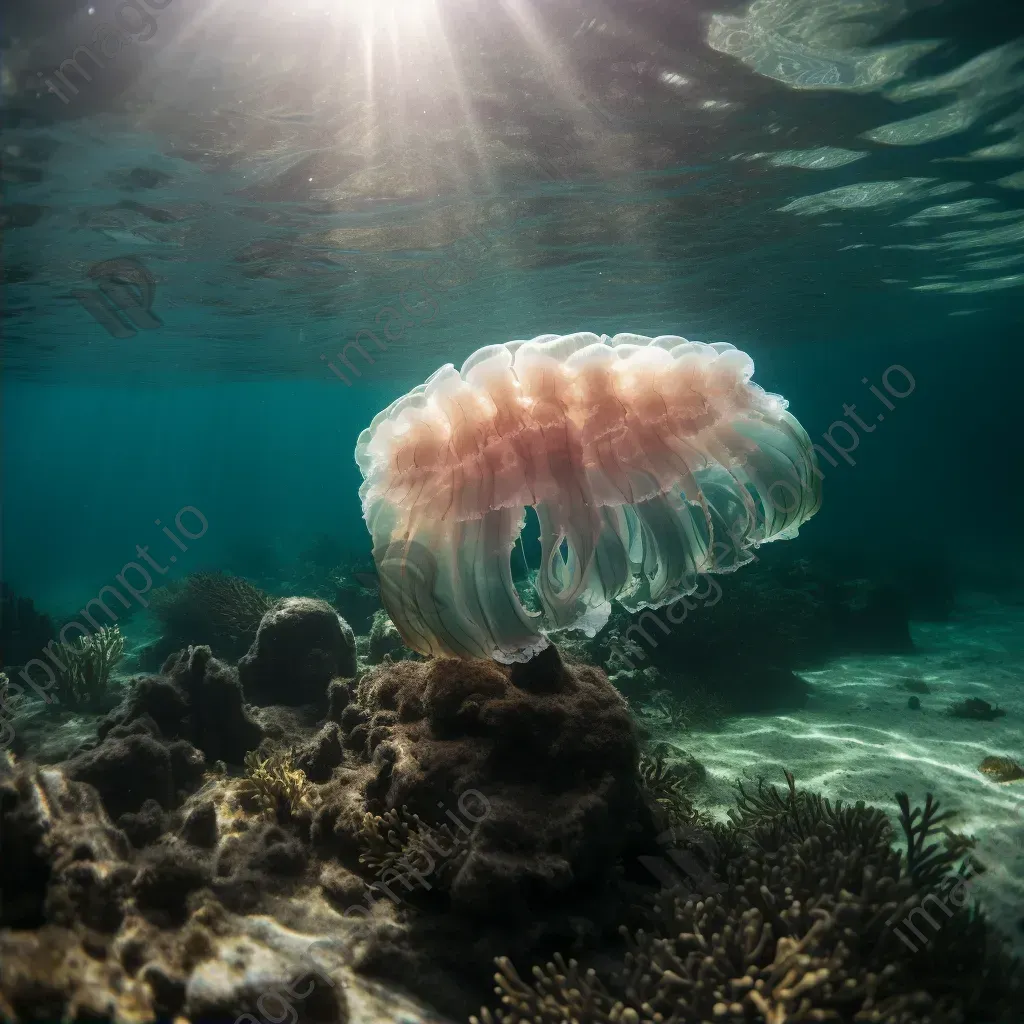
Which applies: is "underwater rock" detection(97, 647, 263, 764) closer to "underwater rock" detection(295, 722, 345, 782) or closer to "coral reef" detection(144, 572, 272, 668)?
"underwater rock" detection(295, 722, 345, 782)

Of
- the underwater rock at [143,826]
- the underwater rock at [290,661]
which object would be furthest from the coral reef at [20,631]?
the underwater rock at [143,826]

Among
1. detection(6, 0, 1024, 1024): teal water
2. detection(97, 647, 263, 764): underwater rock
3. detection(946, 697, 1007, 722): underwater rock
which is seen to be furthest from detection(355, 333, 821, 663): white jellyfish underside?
detection(946, 697, 1007, 722): underwater rock

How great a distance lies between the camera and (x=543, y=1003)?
286 cm

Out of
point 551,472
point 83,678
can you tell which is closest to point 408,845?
point 551,472

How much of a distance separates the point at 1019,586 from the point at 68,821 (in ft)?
101

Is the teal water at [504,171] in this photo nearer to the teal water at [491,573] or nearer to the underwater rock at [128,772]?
the teal water at [491,573]

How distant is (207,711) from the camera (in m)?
5.81

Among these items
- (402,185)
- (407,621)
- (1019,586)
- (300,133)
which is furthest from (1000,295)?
(407,621)

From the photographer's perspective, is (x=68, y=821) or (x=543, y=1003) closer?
(x=543, y=1003)

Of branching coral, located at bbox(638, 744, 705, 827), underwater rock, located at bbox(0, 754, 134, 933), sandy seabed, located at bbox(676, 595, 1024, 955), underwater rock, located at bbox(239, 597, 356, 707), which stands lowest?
sandy seabed, located at bbox(676, 595, 1024, 955)

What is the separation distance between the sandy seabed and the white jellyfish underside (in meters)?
3.60

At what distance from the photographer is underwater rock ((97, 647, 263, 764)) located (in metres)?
5.68

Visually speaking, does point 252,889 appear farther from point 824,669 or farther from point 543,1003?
point 824,669

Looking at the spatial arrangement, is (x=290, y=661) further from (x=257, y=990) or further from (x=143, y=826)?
(x=257, y=990)
